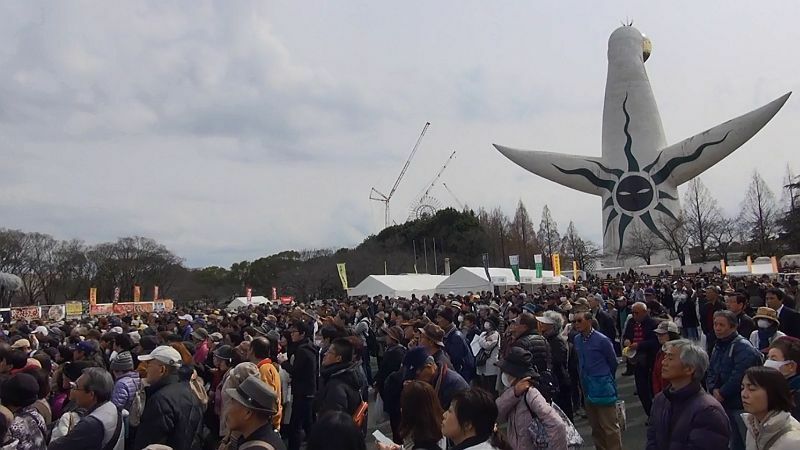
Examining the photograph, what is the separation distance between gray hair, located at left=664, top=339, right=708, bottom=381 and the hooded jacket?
81.7 inches

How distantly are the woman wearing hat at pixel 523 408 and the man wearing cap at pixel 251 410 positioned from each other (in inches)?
53.8

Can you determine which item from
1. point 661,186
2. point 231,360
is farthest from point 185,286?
point 231,360

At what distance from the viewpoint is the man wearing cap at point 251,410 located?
2.73 meters

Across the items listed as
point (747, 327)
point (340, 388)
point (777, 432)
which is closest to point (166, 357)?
point (340, 388)

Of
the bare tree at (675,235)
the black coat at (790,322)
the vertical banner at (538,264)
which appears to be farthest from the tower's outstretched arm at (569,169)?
the black coat at (790,322)

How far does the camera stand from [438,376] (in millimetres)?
4137

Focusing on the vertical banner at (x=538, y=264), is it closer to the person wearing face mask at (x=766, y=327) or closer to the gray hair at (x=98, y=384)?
the person wearing face mask at (x=766, y=327)

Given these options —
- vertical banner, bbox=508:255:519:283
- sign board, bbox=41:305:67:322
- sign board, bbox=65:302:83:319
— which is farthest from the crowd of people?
sign board, bbox=65:302:83:319

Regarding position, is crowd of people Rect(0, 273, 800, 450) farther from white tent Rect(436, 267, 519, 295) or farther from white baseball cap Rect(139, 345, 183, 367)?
white tent Rect(436, 267, 519, 295)

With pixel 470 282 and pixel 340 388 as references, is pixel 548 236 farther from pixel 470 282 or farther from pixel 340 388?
pixel 340 388

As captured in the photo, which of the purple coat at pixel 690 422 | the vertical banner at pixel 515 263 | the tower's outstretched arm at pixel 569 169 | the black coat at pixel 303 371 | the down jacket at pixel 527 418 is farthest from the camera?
the tower's outstretched arm at pixel 569 169

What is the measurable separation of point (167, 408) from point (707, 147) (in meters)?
44.0

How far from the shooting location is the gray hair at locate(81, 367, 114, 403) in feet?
11.8

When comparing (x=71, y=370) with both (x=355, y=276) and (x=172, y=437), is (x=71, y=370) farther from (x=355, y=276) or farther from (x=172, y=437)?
(x=355, y=276)
